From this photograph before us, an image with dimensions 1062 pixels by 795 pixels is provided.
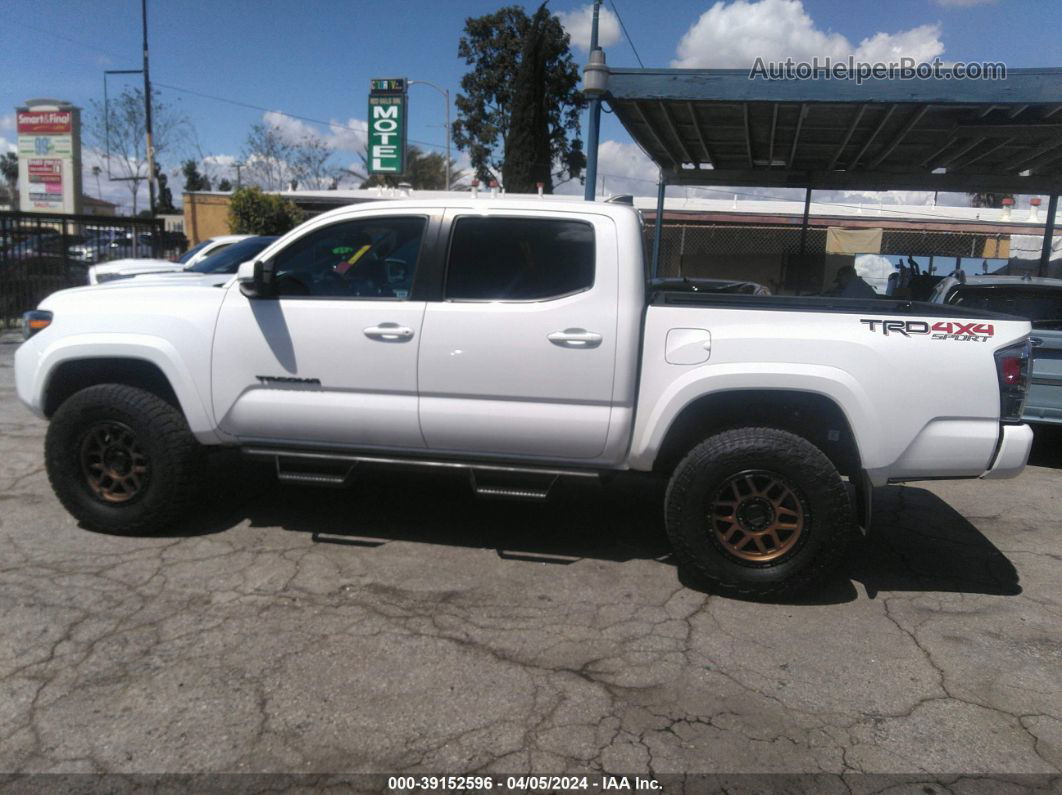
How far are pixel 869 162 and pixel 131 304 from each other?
1061cm

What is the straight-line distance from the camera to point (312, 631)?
12.3 feet

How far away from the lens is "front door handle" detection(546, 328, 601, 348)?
13.5 feet

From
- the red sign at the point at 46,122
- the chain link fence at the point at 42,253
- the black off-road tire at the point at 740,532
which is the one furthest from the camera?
the red sign at the point at 46,122

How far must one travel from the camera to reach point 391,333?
4.28m

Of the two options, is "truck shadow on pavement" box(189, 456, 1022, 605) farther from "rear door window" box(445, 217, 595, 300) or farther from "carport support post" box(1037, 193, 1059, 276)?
"carport support post" box(1037, 193, 1059, 276)

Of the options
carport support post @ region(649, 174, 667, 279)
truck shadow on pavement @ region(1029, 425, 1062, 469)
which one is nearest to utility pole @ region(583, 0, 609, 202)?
carport support post @ region(649, 174, 667, 279)

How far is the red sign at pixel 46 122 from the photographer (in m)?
27.1

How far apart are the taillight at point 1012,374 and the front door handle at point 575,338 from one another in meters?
1.93

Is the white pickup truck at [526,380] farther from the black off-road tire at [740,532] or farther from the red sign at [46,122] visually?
the red sign at [46,122]

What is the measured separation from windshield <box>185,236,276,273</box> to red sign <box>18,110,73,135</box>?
20.9 meters

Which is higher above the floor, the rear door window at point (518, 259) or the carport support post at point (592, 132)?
the carport support post at point (592, 132)

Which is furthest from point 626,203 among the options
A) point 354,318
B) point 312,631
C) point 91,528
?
point 91,528

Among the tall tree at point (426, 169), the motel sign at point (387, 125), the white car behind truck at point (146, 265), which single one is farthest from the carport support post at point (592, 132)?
the tall tree at point (426, 169)

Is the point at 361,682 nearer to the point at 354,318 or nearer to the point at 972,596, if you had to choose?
the point at 354,318
